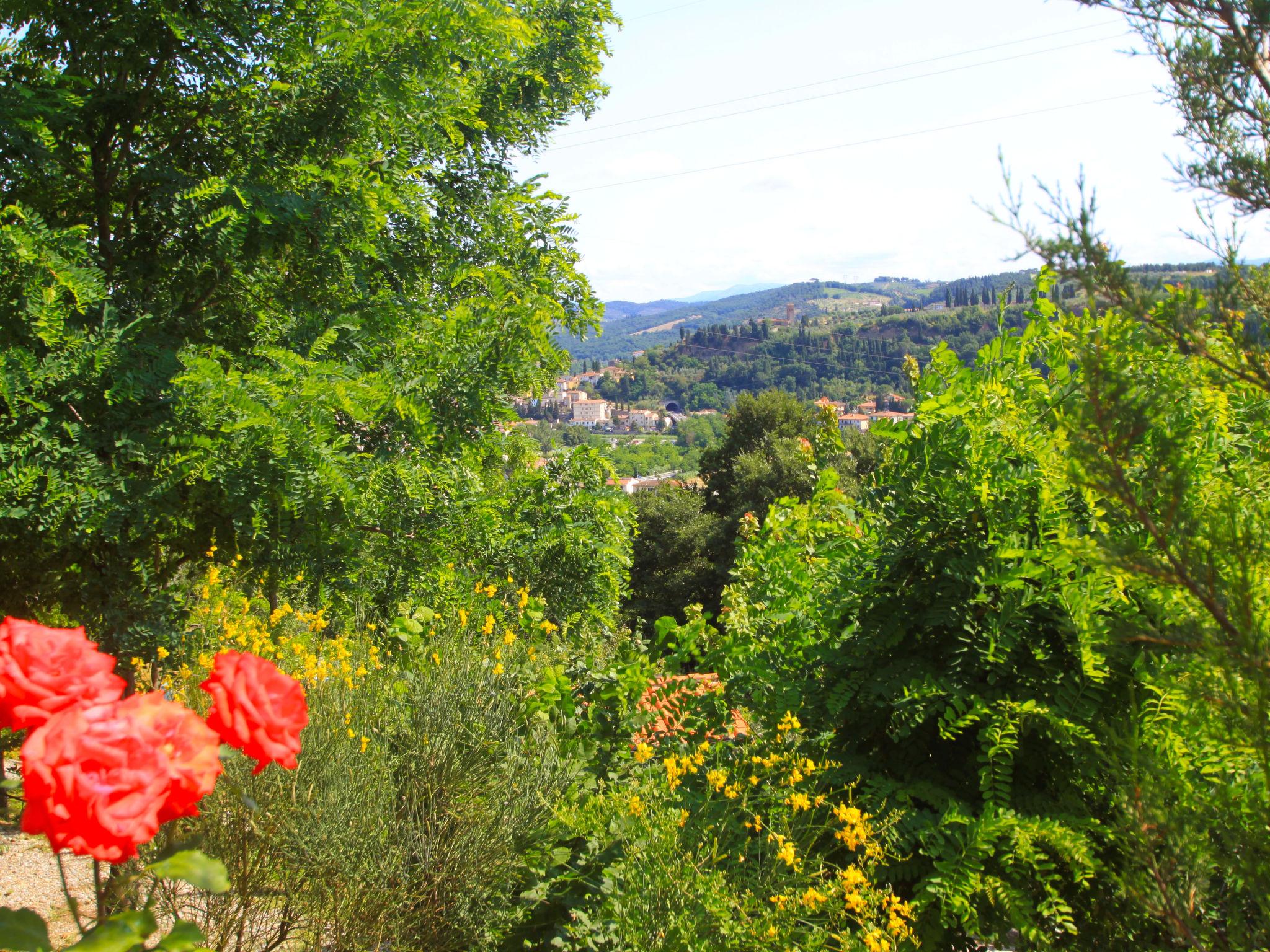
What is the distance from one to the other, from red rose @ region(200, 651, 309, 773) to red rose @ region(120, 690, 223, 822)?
8 centimetres

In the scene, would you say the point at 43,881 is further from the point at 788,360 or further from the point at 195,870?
the point at 788,360

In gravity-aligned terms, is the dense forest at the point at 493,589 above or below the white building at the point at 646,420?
above

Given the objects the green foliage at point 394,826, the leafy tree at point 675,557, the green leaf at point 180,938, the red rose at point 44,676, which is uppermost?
Result: the red rose at point 44,676

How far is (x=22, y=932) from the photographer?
1.08 metres

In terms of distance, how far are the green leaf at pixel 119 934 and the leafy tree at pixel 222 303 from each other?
7.34 feet

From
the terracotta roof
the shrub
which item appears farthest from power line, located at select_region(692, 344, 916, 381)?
the shrub

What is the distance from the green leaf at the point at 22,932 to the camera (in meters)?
1.04

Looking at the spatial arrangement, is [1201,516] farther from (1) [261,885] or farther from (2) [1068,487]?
(1) [261,885]

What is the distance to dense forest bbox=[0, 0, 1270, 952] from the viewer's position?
161 cm

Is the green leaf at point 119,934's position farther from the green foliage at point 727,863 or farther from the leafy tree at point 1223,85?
the leafy tree at point 1223,85

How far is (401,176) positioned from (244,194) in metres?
1.19

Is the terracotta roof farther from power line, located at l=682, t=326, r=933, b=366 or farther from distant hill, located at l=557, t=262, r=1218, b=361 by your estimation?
distant hill, located at l=557, t=262, r=1218, b=361

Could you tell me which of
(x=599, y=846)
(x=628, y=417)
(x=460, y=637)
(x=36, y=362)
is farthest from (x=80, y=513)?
(x=628, y=417)

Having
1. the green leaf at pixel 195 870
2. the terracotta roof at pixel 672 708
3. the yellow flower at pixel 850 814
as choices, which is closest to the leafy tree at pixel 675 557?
the terracotta roof at pixel 672 708
